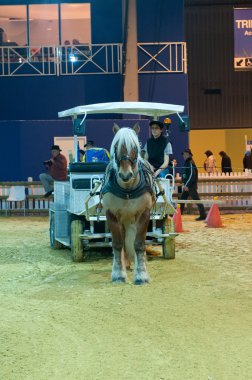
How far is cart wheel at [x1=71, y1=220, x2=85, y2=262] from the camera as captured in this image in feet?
33.7

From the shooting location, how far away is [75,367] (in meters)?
5.10

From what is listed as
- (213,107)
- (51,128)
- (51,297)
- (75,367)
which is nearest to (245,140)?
(213,107)

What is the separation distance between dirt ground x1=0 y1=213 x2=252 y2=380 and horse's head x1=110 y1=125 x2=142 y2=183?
1452mm

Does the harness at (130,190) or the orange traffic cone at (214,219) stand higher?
the harness at (130,190)

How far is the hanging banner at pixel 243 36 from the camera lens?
2297cm

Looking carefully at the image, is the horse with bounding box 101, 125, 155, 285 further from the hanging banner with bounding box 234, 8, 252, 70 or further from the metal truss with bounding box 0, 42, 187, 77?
the hanging banner with bounding box 234, 8, 252, 70

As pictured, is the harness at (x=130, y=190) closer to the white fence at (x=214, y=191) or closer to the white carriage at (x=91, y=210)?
the white carriage at (x=91, y=210)

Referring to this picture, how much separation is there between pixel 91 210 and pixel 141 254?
1.73m

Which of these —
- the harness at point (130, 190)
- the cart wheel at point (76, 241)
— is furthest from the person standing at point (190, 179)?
the harness at point (130, 190)

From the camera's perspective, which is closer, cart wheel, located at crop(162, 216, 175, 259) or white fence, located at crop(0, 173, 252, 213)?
cart wheel, located at crop(162, 216, 175, 259)

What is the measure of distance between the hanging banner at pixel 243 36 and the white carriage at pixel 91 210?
40.5ft

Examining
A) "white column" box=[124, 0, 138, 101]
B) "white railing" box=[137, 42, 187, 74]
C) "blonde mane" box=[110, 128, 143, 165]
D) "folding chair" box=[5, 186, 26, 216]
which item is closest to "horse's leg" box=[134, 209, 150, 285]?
"blonde mane" box=[110, 128, 143, 165]

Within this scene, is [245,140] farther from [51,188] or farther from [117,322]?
[117,322]

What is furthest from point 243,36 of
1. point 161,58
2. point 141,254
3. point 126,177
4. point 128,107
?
point 126,177
